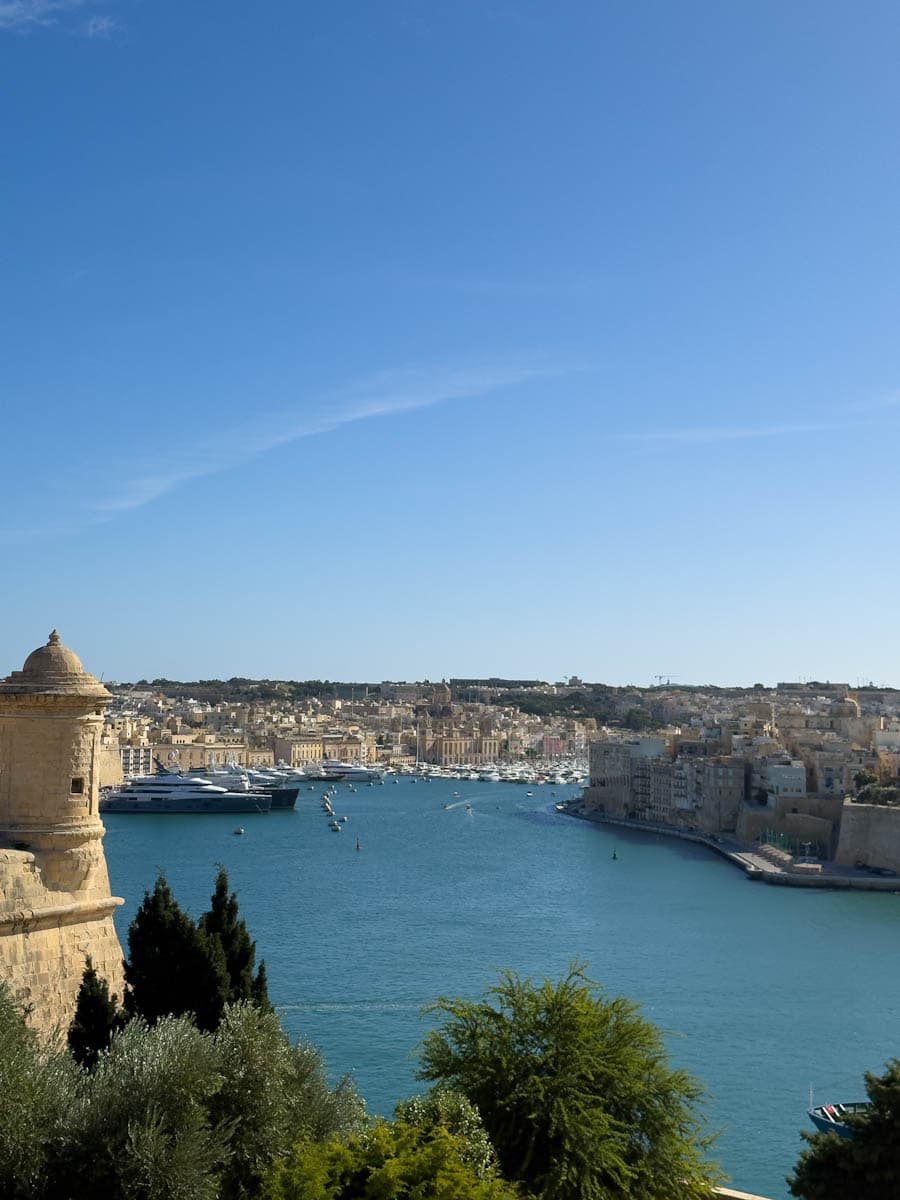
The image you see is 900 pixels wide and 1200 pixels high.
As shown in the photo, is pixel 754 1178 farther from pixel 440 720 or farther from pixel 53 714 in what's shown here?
pixel 440 720

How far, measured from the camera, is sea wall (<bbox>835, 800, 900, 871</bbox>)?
28500mm

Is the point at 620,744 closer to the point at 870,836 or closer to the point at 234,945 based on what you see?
the point at 870,836

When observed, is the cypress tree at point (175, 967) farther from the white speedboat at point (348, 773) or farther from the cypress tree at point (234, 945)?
the white speedboat at point (348, 773)

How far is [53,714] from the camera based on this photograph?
16.8ft

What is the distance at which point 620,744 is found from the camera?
44.0 m

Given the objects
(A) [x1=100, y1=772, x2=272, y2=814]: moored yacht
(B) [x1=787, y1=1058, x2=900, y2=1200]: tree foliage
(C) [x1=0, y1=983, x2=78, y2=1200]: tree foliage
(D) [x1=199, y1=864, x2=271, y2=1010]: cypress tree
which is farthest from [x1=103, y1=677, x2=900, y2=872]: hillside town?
(C) [x1=0, y1=983, x2=78, y2=1200]: tree foliage

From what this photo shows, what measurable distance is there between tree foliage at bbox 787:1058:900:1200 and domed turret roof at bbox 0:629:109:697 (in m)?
4.04

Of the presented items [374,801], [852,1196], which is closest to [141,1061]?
[852,1196]

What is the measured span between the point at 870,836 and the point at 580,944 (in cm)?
1220

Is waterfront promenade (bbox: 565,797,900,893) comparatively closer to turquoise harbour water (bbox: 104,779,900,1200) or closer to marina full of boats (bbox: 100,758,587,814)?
turquoise harbour water (bbox: 104,779,900,1200)

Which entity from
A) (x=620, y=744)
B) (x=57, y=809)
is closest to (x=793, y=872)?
(x=620, y=744)

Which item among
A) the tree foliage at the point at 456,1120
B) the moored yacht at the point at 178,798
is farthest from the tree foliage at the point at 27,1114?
the moored yacht at the point at 178,798

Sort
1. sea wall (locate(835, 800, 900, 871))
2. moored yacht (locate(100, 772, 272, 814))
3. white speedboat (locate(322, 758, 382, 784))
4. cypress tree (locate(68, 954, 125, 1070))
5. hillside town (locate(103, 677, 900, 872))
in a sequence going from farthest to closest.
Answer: white speedboat (locate(322, 758, 382, 784)) → moored yacht (locate(100, 772, 272, 814)) → hillside town (locate(103, 677, 900, 872)) → sea wall (locate(835, 800, 900, 871)) → cypress tree (locate(68, 954, 125, 1070))

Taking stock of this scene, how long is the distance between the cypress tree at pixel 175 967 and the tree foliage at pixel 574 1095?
124 centimetres
